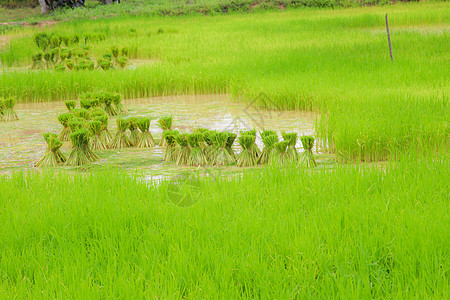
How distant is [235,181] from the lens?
3.08 metres

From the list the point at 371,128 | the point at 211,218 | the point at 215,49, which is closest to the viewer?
the point at 211,218

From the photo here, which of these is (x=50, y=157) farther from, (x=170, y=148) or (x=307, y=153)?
(x=307, y=153)

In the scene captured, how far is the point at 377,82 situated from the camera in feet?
18.6

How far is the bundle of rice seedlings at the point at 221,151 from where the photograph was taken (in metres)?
3.74

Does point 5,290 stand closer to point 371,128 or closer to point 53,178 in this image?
point 53,178

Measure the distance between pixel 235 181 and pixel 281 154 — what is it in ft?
2.18

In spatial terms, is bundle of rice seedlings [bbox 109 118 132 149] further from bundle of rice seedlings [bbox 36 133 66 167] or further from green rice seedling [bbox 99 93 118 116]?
green rice seedling [bbox 99 93 118 116]

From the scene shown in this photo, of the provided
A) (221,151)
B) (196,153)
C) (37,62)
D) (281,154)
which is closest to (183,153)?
(196,153)

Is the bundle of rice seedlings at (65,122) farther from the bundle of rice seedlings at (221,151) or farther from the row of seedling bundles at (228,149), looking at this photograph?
the bundle of rice seedlings at (221,151)

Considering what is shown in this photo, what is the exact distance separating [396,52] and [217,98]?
306 centimetres

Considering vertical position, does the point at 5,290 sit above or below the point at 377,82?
below

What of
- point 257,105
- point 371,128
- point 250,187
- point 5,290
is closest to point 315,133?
point 371,128

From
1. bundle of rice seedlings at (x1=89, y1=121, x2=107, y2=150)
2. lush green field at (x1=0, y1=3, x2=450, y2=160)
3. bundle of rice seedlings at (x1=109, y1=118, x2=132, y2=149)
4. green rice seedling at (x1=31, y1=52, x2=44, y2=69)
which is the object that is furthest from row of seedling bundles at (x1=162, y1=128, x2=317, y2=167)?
green rice seedling at (x1=31, y1=52, x2=44, y2=69)

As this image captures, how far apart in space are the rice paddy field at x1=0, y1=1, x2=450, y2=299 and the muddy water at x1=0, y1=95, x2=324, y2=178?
3cm
